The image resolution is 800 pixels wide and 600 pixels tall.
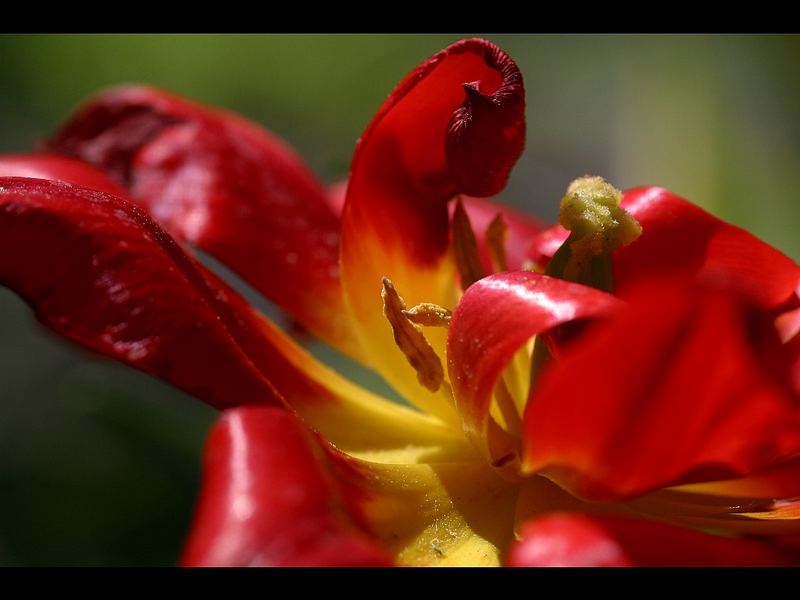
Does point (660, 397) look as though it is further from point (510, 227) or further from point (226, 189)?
point (510, 227)

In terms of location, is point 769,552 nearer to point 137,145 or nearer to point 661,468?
point 661,468

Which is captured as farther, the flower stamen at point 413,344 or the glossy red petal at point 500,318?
the flower stamen at point 413,344

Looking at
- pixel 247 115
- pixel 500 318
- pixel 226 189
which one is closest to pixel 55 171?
pixel 226 189

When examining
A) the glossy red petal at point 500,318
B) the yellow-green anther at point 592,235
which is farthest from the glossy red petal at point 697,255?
the glossy red petal at point 500,318

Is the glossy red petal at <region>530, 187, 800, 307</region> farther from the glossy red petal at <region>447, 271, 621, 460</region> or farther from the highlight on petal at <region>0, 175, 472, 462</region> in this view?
the highlight on petal at <region>0, 175, 472, 462</region>

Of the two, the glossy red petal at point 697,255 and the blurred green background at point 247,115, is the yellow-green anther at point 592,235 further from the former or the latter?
the blurred green background at point 247,115

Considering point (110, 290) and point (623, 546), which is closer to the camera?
point (623, 546)
